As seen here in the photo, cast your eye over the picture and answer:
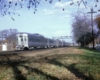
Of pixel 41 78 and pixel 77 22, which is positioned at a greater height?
pixel 77 22

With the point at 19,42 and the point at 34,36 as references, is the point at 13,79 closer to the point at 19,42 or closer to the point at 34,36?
the point at 19,42

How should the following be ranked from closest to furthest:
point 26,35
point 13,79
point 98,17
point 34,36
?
point 13,79
point 26,35
point 34,36
point 98,17

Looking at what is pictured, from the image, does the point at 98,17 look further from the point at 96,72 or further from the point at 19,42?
the point at 96,72

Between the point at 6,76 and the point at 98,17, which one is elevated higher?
the point at 98,17

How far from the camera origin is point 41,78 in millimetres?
10727

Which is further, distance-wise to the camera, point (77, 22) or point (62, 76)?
point (77, 22)

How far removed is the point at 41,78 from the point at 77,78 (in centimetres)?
162

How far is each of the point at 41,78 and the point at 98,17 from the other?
92.9 meters

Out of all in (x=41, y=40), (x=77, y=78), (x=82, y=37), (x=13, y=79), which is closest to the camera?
(x=13, y=79)

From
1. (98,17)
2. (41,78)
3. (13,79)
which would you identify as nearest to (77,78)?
(41,78)

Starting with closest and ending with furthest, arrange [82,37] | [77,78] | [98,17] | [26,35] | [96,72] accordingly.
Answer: [77,78] < [96,72] < [26,35] < [82,37] < [98,17]

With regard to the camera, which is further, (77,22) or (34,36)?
(77,22)

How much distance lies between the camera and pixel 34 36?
70250 millimetres

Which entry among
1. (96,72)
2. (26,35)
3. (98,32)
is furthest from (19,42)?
(96,72)
